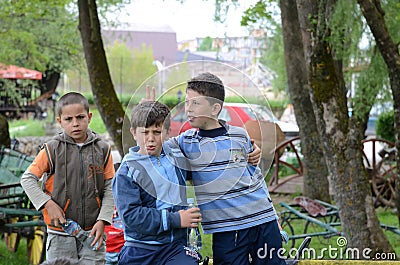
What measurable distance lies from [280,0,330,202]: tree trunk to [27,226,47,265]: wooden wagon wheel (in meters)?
6.13

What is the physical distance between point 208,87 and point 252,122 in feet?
1.45

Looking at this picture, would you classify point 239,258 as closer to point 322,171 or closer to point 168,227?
point 168,227

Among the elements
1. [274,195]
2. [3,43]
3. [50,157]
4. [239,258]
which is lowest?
[274,195]

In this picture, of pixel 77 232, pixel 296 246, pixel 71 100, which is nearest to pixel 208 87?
pixel 71 100

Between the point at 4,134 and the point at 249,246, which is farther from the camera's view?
the point at 4,134

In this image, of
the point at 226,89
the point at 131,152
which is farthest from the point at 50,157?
the point at 226,89

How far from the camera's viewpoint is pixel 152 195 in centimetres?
356

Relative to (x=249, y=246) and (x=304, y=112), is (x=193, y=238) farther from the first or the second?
(x=304, y=112)

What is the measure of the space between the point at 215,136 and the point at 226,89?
247 millimetres

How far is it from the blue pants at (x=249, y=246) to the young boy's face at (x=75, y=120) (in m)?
1.20

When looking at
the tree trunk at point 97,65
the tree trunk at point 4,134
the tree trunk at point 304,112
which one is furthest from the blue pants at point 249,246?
the tree trunk at point 304,112

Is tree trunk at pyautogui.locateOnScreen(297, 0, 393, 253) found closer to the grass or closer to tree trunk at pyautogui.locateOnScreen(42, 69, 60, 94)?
the grass

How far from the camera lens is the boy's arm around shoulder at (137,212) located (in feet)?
11.5

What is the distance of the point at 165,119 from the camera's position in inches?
139
